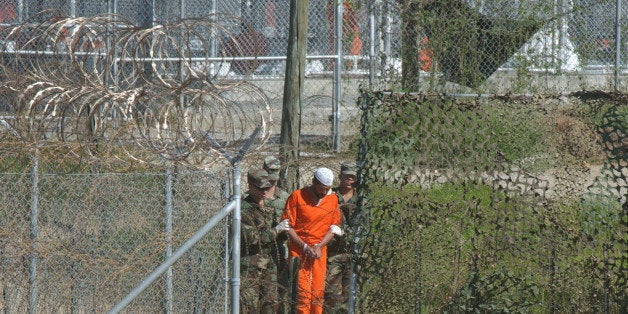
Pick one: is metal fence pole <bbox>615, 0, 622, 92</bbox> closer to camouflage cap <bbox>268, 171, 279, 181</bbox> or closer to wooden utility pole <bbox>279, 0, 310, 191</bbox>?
wooden utility pole <bbox>279, 0, 310, 191</bbox>

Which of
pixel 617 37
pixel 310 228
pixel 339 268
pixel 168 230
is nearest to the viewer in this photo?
pixel 168 230

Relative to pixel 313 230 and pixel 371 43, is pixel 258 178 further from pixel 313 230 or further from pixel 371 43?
pixel 371 43

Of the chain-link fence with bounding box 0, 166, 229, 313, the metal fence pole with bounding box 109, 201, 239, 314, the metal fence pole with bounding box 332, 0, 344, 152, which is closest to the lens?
the metal fence pole with bounding box 109, 201, 239, 314

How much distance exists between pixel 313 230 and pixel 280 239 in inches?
12.2

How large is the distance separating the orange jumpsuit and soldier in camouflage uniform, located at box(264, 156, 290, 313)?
0.14m

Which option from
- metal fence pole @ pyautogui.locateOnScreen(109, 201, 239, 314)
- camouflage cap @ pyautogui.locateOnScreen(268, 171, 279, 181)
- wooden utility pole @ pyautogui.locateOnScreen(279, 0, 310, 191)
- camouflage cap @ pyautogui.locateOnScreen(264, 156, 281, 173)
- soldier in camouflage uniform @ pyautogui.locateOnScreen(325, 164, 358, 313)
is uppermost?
wooden utility pole @ pyautogui.locateOnScreen(279, 0, 310, 191)

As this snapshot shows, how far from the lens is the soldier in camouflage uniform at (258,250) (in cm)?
732

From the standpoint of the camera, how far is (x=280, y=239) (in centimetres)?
791

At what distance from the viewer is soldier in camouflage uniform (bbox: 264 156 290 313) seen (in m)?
7.59

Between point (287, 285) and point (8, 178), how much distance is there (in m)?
2.47

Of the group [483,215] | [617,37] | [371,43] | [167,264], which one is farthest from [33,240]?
[617,37]

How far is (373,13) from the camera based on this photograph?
13695 mm

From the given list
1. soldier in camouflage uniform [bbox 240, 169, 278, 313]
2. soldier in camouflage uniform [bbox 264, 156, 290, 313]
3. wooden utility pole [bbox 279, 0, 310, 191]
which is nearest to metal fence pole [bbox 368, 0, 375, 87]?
wooden utility pole [bbox 279, 0, 310, 191]

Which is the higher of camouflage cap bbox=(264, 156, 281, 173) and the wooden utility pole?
the wooden utility pole
